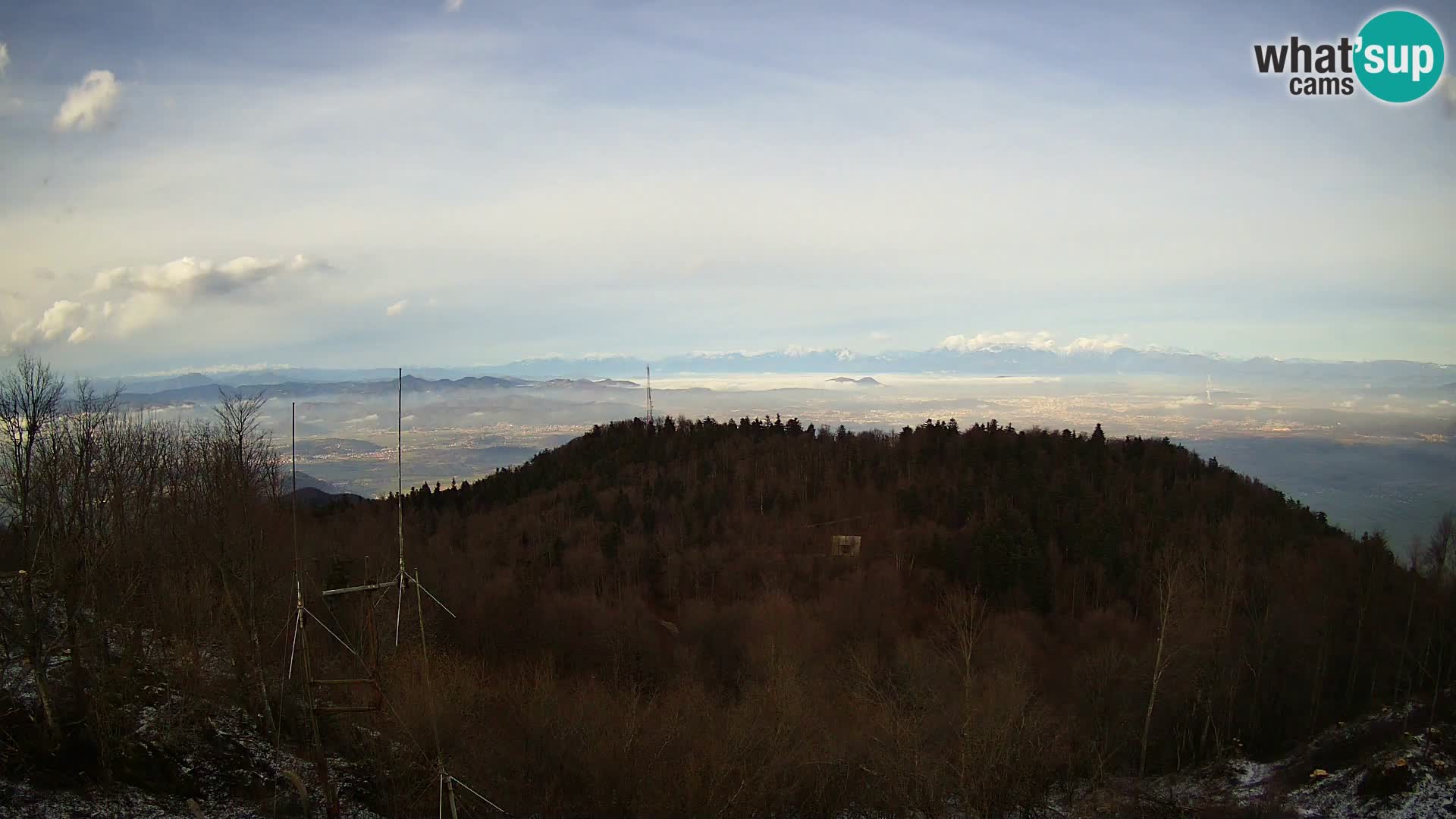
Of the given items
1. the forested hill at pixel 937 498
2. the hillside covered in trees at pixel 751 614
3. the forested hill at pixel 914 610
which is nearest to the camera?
the hillside covered in trees at pixel 751 614

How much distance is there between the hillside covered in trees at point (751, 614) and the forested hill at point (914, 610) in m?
0.27

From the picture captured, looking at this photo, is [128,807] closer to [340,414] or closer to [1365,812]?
[340,414]

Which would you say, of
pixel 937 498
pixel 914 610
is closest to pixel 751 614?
pixel 914 610

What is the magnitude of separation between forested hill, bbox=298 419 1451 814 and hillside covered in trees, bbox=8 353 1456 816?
0.88ft

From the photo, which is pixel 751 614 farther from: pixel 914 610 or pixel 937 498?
pixel 937 498

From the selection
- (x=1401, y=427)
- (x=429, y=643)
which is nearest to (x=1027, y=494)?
(x=1401, y=427)

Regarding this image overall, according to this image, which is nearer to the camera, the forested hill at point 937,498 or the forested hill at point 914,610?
the forested hill at point 914,610

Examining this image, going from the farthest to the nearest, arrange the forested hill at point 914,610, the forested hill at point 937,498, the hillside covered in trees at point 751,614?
1. the forested hill at point 937,498
2. the forested hill at point 914,610
3. the hillside covered in trees at point 751,614

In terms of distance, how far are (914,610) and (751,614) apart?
13.9 meters

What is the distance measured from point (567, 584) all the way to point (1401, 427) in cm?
7188

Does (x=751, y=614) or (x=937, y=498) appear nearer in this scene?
(x=751, y=614)

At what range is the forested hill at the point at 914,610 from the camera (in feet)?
113

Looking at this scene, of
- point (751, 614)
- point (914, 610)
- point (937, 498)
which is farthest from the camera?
point (937, 498)

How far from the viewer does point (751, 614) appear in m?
60.5
